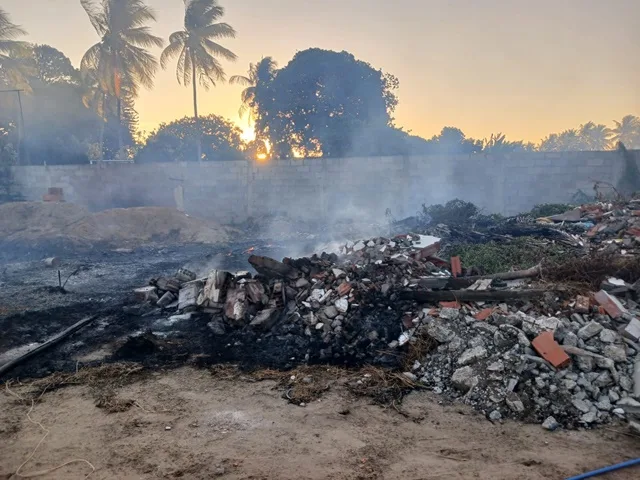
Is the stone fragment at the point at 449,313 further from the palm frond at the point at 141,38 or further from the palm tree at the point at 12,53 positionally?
the palm tree at the point at 12,53

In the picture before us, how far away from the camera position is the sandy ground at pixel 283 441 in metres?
3.04

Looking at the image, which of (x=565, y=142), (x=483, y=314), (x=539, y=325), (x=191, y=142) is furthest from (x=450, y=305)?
(x=565, y=142)

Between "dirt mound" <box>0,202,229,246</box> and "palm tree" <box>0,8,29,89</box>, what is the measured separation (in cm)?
1058

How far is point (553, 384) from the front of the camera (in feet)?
12.5

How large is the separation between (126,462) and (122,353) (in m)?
2.43

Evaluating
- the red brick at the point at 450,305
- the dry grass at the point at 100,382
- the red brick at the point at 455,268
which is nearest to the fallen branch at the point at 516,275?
the red brick at the point at 455,268

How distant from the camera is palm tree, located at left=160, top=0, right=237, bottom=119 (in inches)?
806

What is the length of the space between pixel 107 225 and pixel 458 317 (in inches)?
562

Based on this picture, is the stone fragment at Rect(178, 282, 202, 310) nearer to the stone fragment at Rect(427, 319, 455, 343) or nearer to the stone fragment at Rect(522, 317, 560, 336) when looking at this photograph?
the stone fragment at Rect(427, 319, 455, 343)

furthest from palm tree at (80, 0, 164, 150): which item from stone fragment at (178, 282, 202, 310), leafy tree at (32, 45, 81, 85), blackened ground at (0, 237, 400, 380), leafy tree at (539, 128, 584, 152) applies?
leafy tree at (539, 128, 584, 152)

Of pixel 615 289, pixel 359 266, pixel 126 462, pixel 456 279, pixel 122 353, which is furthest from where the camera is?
pixel 359 266

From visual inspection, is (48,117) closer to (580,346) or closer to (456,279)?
(456,279)

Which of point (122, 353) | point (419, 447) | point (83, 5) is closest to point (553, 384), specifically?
point (419, 447)

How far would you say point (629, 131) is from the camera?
45.5m
